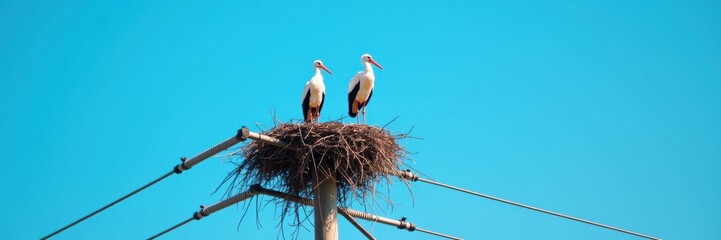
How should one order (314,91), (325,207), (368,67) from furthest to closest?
1. (368,67)
2. (314,91)
3. (325,207)

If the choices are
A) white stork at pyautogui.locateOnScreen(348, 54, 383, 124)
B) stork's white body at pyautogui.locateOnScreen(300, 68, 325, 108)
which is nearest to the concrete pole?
stork's white body at pyautogui.locateOnScreen(300, 68, 325, 108)

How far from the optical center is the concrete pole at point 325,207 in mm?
8227

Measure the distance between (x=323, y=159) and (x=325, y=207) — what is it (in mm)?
965

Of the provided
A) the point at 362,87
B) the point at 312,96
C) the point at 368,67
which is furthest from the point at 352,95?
the point at 312,96

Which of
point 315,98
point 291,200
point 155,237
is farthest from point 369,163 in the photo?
point 315,98

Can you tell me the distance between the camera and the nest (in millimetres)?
9383


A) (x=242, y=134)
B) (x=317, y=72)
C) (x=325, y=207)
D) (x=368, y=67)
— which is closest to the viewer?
(x=242, y=134)

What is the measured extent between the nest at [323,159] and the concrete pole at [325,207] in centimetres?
16

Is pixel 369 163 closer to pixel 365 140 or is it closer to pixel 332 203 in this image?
pixel 365 140

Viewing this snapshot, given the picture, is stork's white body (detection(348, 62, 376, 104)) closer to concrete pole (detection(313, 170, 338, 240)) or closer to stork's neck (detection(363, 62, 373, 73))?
stork's neck (detection(363, 62, 373, 73))

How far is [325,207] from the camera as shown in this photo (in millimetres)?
8477

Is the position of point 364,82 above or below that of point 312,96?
above

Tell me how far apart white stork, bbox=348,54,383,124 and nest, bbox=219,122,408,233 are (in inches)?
162

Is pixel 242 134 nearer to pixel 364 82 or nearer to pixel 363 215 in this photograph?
pixel 363 215
